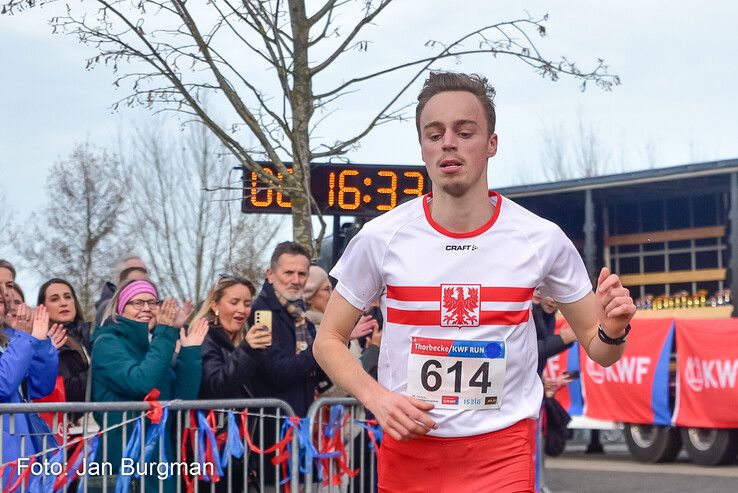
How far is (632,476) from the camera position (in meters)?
15.3

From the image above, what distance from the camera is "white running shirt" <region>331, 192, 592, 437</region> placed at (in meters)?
4.23

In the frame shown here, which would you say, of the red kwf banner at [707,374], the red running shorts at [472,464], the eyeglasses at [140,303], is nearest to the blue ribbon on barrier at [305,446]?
the eyeglasses at [140,303]

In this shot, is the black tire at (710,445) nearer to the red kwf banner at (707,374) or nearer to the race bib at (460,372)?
the red kwf banner at (707,374)

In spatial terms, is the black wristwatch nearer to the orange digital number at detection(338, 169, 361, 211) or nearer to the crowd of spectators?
the crowd of spectators

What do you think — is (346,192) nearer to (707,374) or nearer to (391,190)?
(391,190)

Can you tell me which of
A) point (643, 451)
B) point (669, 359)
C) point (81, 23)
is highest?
point (81, 23)

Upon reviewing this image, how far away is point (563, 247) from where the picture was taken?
4.39m

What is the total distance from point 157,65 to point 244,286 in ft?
11.8

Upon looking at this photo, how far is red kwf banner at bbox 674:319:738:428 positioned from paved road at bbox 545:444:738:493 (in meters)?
0.63

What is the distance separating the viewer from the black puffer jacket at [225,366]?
7586 millimetres

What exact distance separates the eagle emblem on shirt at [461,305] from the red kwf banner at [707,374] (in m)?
12.0

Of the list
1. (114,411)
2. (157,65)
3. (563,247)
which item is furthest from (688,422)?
(563,247)

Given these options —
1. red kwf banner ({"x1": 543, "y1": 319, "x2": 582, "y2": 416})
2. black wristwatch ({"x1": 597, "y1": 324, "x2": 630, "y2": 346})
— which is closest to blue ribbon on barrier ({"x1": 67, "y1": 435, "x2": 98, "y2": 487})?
black wristwatch ({"x1": 597, "y1": 324, "x2": 630, "y2": 346})

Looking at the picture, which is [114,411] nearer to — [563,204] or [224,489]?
[224,489]
